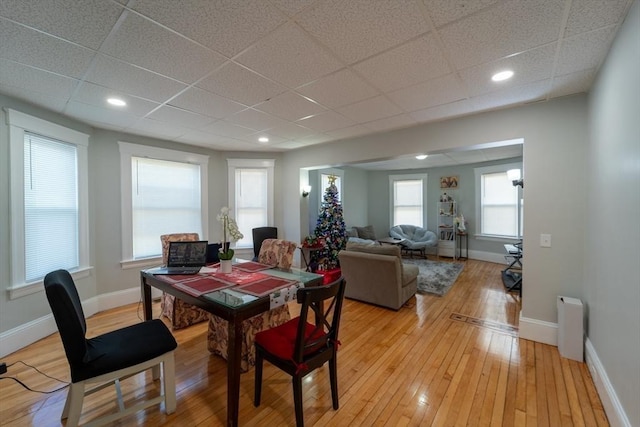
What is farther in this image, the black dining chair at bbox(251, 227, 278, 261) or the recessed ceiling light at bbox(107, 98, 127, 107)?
the black dining chair at bbox(251, 227, 278, 261)

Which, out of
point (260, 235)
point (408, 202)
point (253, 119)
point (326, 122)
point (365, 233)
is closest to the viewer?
point (253, 119)

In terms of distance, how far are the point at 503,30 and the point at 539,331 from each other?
9.38ft

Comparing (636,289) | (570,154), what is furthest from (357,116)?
(636,289)

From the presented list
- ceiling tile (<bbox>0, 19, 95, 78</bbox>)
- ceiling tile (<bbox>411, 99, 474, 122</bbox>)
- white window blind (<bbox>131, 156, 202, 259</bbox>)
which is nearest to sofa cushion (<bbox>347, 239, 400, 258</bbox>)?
ceiling tile (<bbox>411, 99, 474, 122</bbox>)

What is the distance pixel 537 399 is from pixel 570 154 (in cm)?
223

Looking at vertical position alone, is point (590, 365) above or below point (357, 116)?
below

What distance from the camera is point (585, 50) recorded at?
1.80 meters

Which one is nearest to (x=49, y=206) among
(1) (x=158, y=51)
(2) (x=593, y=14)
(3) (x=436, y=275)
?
(1) (x=158, y=51)

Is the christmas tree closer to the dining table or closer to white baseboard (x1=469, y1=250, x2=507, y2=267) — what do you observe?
the dining table

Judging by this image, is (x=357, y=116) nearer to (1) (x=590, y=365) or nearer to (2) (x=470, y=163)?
(1) (x=590, y=365)

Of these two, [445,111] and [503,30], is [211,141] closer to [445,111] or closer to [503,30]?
[445,111]

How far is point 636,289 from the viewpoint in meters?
1.36

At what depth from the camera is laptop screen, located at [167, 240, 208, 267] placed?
258 cm

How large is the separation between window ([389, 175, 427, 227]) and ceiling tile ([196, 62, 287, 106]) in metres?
6.07
